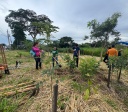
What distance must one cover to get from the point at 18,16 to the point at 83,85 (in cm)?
3111

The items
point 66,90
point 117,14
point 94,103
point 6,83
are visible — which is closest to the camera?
point 94,103

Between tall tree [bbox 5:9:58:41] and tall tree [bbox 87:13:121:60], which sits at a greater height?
tall tree [bbox 5:9:58:41]

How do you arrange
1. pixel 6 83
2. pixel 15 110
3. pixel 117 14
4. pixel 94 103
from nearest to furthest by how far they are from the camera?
pixel 15 110 → pixel 94 103 → pixel 6 83 → pixel 117 14

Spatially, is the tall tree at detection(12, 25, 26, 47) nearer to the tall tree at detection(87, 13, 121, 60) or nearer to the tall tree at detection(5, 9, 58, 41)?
the tall tree at detection(5, 9, 58, 41)

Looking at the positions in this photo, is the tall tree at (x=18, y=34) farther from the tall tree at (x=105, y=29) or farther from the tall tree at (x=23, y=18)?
→ the tall tree at (x=105, y=29)

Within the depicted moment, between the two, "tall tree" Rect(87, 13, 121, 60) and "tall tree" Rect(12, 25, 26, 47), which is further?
"tall tree" Rect(12, 25, 26, 47)

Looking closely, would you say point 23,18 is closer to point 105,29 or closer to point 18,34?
point 18,34

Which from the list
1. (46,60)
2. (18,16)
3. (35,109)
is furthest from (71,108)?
(18,16)

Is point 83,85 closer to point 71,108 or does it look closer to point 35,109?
point 71,108

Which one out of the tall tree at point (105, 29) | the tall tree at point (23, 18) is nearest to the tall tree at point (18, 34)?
the tall tree at point (23, 18)

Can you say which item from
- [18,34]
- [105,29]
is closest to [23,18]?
[18,34]

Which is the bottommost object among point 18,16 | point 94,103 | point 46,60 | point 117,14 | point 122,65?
point 94,103

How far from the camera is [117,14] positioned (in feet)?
35.7

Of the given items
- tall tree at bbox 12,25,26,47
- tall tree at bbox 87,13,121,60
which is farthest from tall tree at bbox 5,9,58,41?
tall tree at bbox 87,13,121,60
